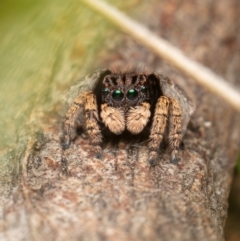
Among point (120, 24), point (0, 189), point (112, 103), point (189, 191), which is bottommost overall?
point (0, 189)

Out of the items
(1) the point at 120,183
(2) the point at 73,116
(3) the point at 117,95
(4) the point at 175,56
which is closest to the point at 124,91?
(3) the point at 117,95

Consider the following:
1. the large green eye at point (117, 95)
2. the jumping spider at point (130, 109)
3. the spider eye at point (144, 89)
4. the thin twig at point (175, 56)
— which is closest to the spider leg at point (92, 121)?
the jumping spider at point (130, 109)

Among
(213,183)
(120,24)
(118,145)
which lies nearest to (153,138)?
(118,145)

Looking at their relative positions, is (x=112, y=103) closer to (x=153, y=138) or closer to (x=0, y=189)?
(x=153, y=138)

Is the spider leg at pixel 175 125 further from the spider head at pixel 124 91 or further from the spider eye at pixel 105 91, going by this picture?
the spider eye at pixel 105 91

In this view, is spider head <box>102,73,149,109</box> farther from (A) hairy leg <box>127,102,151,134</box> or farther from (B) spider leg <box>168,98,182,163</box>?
(B) spider leg <box>168,98,182,163</box>

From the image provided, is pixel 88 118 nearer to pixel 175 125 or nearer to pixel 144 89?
pixel 144 89

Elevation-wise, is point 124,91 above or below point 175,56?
below
